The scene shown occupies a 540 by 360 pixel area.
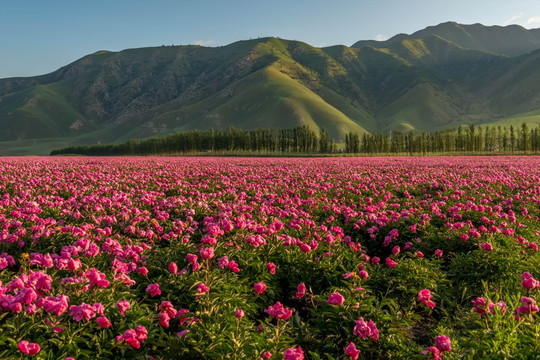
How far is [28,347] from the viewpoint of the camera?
2.83m

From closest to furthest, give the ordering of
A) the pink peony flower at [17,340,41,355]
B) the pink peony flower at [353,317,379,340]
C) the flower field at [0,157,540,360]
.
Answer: the pink peony flower at [17,340,41,355], the flower field at [0,157,540,360], the pink peony flower at [353,317,379,340]

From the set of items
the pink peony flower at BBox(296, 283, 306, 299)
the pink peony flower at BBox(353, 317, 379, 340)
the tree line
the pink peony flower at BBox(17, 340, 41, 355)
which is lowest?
the pink peony flower at BBox(353, 317, 379, 340)

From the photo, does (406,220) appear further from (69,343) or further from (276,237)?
(69,343)

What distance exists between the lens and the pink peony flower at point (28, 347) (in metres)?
2.78

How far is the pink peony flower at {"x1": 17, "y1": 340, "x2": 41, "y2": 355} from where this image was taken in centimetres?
278

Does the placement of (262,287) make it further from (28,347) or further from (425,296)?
(28,347)

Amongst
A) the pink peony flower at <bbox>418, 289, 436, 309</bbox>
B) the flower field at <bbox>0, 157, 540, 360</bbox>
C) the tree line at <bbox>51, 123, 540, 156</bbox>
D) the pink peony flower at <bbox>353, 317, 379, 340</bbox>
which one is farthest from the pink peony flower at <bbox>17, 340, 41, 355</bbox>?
the tree line at <bbox>51, 123, 540, 156</bbox>

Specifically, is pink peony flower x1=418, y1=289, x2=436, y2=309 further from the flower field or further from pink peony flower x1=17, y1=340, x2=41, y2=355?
pink peony flower x1=17, y1=340, x2=41, y2=355

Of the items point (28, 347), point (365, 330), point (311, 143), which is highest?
point (311, 143)

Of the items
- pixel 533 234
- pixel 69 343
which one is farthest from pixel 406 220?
pixel 69 343

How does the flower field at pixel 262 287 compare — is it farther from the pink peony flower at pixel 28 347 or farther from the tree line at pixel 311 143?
the tree line at pixel 311 143

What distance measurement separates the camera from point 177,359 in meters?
3.55

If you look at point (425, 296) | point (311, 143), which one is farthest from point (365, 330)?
point (311, 143)

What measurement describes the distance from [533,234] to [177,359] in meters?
8.68
